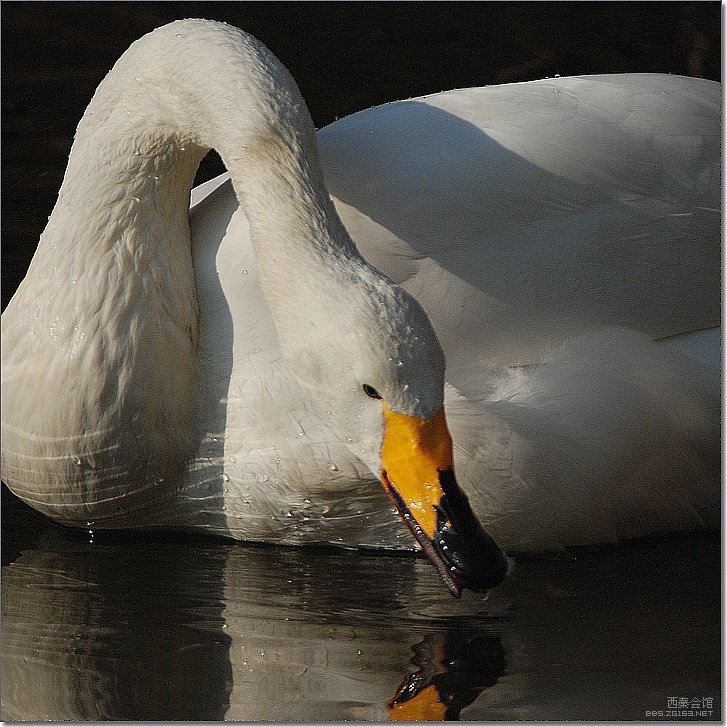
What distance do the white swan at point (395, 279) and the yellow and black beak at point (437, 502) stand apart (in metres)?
0.48

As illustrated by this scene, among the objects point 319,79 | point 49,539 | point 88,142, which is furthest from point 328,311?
point 319,79

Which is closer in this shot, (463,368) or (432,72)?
(463,368)

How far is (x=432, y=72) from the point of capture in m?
9.12

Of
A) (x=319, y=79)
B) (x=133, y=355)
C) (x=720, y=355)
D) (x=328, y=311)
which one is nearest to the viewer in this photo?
(x=328, y=311)

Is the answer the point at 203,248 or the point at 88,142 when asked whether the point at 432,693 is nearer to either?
the point at 203,248

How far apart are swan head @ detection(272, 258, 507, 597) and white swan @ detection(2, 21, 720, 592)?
0.41 meters

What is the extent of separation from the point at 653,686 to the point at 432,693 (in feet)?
2.06

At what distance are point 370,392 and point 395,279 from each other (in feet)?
2.53

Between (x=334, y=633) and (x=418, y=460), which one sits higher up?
(x=418, y=460)

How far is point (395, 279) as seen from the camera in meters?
4.61

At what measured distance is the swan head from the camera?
3.83m

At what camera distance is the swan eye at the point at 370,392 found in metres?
3.90

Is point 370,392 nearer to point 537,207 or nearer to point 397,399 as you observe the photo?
point 397,399

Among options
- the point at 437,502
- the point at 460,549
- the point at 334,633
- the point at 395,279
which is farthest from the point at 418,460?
the point at 395,279
